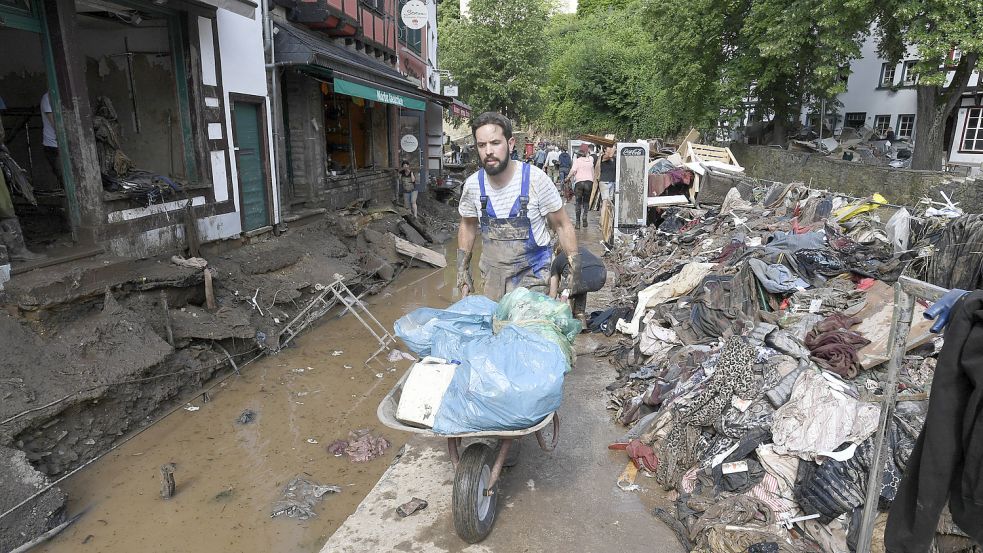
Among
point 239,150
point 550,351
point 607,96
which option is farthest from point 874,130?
point 550,351

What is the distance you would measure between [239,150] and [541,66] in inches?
937

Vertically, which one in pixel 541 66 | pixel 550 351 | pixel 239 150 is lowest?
pixel 550 351

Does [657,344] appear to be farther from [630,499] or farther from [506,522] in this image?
[506,522]

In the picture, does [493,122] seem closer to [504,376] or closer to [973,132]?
[504,376]

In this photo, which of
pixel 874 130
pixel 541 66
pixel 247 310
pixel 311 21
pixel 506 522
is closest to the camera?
pixel 506 522

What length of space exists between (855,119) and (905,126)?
2.46 metres

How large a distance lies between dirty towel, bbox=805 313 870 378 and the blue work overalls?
87.0 inches

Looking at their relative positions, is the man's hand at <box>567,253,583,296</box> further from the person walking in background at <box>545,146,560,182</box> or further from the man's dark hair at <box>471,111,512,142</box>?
the person walking in background at <box>545,146,560,182</box>

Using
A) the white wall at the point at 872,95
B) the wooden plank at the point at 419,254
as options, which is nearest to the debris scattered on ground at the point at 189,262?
the wooden plank at the point at 419,254

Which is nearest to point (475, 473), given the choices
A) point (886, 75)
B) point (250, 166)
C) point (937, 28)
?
point (250, 166)

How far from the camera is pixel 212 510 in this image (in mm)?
4008

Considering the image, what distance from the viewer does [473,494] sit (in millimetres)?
3061

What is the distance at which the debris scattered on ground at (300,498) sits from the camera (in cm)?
394

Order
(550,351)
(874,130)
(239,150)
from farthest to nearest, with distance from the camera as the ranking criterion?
(874,130), (239,150), (550,351)
